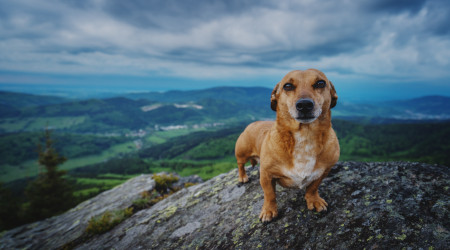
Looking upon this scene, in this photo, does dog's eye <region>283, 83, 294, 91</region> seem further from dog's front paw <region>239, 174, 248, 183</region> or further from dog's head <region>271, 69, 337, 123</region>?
dog's front paw <region>239, 174, 248, 183</region>

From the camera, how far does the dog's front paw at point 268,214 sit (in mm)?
4438

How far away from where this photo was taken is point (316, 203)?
14.0ft

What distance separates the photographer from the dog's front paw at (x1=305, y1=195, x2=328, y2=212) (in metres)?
4.18

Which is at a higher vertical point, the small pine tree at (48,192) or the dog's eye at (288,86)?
the dog's eye at (288,86)

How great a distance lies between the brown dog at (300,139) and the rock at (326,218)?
0.45 metres

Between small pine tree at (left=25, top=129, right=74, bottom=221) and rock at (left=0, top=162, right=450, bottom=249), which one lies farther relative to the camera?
small pine tree at (left=25, top=129, right=74, bottom=221)

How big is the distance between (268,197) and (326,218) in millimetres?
1207

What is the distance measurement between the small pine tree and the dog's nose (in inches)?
1323

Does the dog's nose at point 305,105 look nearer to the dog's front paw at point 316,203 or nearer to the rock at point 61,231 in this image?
the dog's front paw at point 316,203

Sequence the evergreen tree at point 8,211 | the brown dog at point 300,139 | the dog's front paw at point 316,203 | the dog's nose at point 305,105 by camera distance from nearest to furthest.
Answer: the dog's nose at point 305,105 → the brown dog at point 300,139 → the dog's front paw at point 316,203 → the evergreen tree at point 8,211

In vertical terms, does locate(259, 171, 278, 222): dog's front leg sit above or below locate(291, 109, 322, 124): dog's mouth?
below

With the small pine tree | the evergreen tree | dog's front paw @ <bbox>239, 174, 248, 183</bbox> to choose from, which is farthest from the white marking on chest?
the evergreen tree

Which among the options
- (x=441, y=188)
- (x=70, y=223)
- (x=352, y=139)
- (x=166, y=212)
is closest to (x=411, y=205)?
(x=441, y=188)

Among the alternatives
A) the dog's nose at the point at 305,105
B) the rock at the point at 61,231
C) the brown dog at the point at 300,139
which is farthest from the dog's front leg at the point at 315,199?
the rock at the point at 61,231
